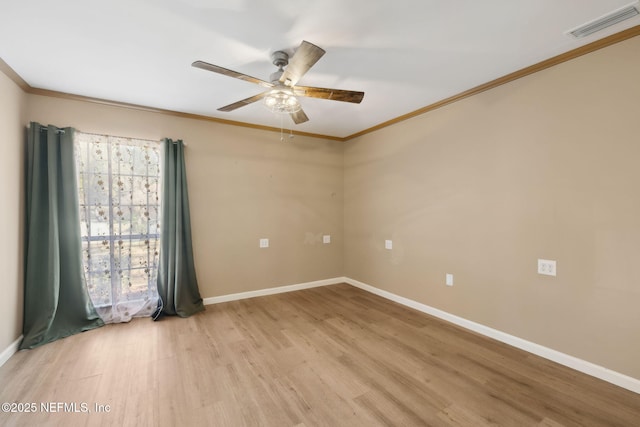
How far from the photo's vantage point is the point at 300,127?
164 inches

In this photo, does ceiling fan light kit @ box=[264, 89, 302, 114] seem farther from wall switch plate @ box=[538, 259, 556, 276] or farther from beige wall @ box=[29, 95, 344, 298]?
wall switch plate @ box=[538, 259, 556, 276]

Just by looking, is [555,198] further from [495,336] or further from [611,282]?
[495,336]

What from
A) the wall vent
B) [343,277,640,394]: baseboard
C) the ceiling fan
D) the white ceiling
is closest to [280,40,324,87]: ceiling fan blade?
the ceiling fan

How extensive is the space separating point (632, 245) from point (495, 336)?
134 cm

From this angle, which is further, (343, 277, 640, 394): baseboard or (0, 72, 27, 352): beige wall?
(0, 72, 27, 352): beige wall

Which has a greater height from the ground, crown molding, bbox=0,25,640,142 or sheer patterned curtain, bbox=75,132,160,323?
crown molding, bbox=0,25,640,142

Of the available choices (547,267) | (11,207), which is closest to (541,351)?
(547,267)

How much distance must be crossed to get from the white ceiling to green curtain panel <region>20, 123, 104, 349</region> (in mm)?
692

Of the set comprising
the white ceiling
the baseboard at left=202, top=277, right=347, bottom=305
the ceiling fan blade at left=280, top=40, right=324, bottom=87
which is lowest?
the baseboard at left=202, top=277, right=347, bottom=305

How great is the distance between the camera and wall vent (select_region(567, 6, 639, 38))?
1703 millimetres

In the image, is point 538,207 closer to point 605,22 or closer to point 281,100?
point 605,22

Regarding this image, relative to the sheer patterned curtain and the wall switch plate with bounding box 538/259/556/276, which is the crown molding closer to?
the sheer patterned curtain

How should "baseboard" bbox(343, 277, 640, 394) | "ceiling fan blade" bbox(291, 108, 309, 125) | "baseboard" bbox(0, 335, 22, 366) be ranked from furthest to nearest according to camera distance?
1. "ceiling fan blade" bbox(291, 108, 309, 125)
2. "baseboard" bbox(0, 335, 22, 366)
3. "baseboard" bbox(343, 277, 640, 394)

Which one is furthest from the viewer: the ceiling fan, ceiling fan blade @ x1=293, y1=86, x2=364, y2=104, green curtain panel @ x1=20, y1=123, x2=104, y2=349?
green curtain panel @ x1=20, y1=123, x2=104, y2=349
